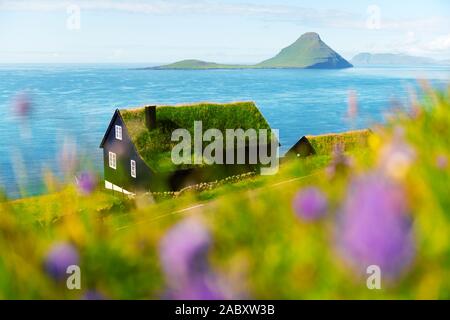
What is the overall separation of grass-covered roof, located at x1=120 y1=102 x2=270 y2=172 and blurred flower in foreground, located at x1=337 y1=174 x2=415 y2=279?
1642cm

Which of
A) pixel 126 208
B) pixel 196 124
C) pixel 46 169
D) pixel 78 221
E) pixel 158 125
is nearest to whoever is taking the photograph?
pixel 78 221

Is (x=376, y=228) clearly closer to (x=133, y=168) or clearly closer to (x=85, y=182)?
(x=85, y=182)

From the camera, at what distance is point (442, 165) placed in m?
1.62

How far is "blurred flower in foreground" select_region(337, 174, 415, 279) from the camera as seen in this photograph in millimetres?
1125

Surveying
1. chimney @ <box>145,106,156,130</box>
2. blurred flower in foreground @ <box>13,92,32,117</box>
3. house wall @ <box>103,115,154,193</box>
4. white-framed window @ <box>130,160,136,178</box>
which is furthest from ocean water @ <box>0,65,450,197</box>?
chimney @ <box>145,106,156,130</box>

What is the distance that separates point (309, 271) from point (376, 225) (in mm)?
317

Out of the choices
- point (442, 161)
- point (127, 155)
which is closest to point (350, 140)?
point (442, 161)

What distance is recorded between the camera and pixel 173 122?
19.7 meters

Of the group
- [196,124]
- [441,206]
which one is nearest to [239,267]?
[441,206]

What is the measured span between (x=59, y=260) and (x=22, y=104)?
0.69m

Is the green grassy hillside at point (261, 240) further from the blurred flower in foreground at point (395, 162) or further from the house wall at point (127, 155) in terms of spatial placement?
the house wall at point (127, 155)

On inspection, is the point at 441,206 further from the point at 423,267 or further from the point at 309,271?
the point at 309,271

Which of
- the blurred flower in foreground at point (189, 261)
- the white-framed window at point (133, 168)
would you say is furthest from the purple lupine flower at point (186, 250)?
the white-framed window at point (133, 168)
